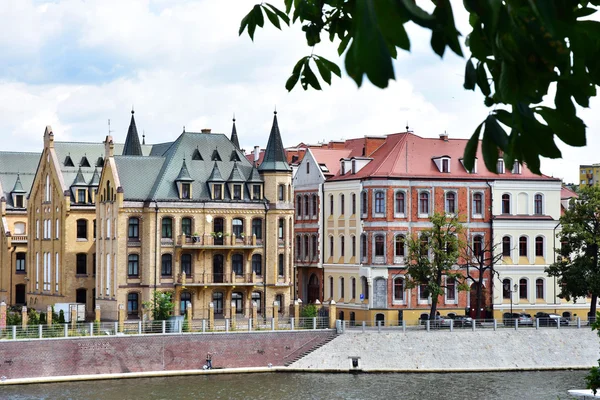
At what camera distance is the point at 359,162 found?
226ft

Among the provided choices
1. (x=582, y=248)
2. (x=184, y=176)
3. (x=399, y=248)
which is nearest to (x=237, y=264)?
(x=184, y=176)

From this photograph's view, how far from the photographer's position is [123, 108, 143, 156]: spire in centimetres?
7250

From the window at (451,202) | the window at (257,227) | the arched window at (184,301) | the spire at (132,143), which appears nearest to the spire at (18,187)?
the spire at (132,143)

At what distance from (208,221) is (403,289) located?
1239cm

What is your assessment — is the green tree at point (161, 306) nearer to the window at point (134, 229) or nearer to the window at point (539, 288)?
the window at point (134, 229)

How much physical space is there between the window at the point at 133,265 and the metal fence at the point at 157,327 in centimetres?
576

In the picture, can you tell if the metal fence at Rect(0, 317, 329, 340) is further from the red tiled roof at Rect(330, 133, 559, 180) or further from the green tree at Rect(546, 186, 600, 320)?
the green tree at Rect(546, 186, 600, 320)

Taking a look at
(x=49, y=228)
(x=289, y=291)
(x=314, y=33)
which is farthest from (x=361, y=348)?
(x=314, y=33)

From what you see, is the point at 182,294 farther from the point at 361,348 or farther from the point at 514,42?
the point at 514,42

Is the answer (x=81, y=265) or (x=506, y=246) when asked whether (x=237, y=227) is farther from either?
(x=506, y=246)

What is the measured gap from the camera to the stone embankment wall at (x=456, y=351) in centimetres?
5566

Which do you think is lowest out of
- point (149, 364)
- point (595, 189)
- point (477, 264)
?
point (149, 364)

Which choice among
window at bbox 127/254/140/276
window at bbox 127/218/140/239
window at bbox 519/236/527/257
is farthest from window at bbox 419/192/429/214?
window at bbox 127/254/140/276

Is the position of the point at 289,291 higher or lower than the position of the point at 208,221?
lower
